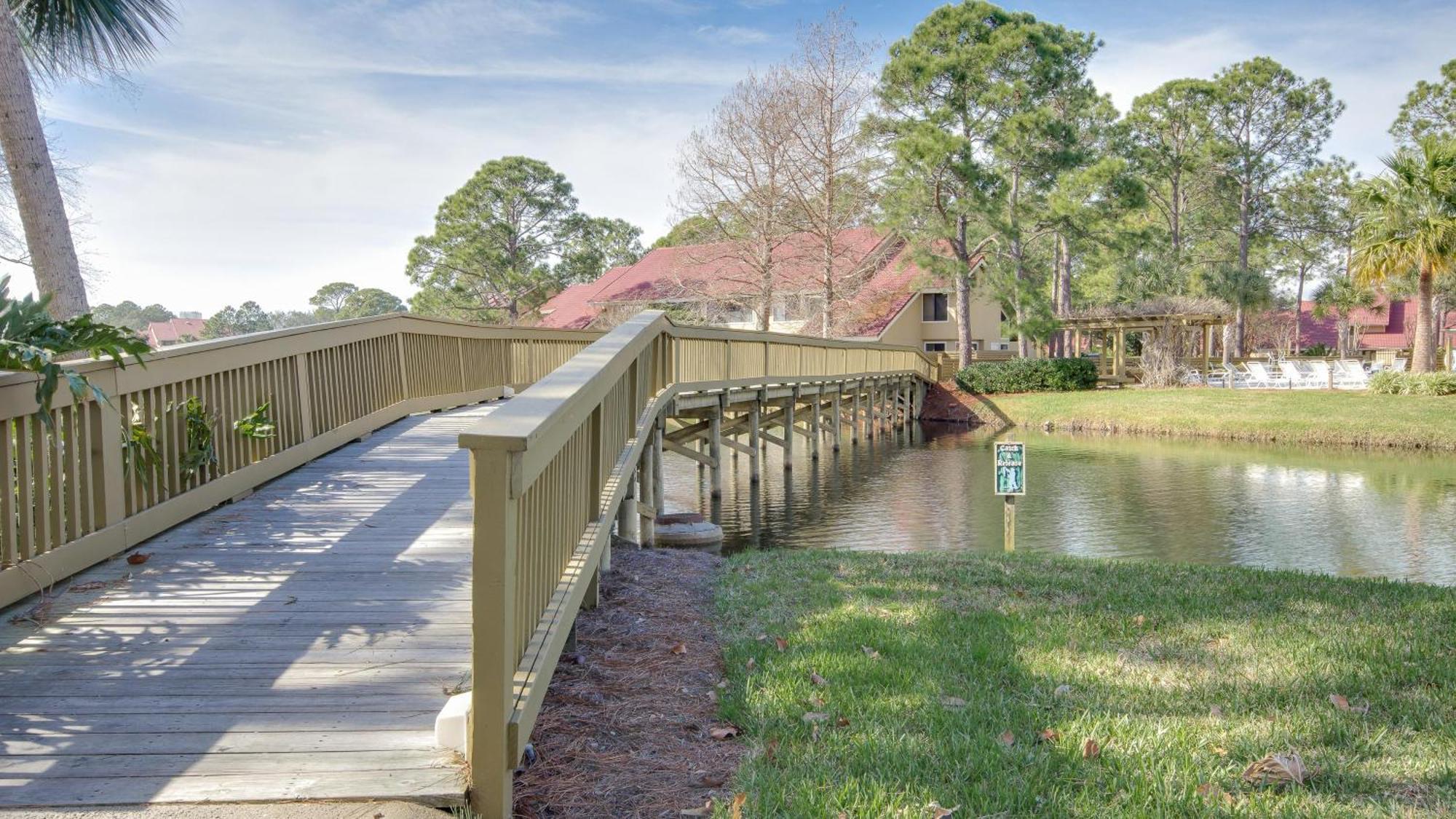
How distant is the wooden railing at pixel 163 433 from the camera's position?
4137 mm

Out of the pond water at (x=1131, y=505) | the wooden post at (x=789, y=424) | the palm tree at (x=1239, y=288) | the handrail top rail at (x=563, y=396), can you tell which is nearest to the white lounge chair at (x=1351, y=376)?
the palm tree at (x=1239, y=288)

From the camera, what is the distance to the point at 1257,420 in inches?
986

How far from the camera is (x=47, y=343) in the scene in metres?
4.36

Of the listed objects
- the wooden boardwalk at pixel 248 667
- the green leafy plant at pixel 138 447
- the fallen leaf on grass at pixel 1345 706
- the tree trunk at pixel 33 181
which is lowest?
the fallen leaf on grass at pixel 1345 706

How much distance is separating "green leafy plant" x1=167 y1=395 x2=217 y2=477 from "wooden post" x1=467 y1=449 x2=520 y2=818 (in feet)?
12.4

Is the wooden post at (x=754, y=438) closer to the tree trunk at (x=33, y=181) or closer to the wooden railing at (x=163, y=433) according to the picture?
the wooden railing at (x=163, y=433)

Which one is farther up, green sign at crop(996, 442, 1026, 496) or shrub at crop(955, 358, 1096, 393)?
shrub at crop(955, 358, 1096, 393)

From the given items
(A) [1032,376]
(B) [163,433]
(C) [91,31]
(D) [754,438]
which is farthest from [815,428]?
(B) [163,433]

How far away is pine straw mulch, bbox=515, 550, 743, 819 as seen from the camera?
2.97 metres

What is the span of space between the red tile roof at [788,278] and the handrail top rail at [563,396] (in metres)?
26.2

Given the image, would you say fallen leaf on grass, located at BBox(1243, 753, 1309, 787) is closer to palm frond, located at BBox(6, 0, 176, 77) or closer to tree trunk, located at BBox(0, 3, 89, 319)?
tree trunk, located at BBox(0, 3, 89, 319)

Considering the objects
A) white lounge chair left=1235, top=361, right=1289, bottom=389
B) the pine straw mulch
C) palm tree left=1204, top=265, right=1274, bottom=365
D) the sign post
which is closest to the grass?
the pine straw mulch

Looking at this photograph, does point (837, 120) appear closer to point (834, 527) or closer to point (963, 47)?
point (963, 47)

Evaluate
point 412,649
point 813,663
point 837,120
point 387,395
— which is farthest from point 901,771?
point 837,120
